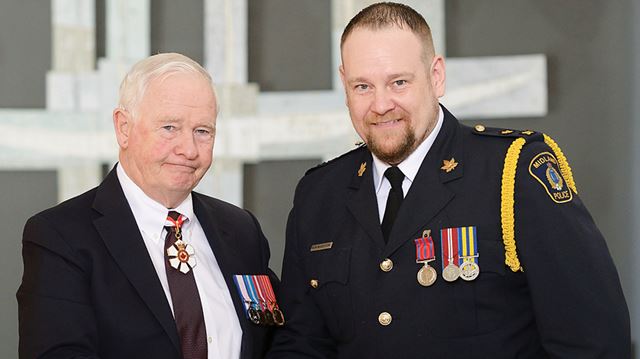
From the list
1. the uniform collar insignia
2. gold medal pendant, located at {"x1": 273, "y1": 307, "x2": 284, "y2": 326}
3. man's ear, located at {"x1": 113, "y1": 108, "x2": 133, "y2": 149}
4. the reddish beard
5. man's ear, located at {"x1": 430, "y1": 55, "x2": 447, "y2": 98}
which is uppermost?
man's ear, located at {"x1": 430, "y1": 55, "x2": 447, "y2": 98}

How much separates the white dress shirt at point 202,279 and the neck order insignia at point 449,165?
64 cm

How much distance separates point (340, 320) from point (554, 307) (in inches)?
20.4

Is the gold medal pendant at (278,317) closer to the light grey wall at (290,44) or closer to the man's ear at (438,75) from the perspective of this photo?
the man's ear at (438,75)

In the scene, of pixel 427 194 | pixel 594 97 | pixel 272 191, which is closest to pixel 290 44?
pixel 272 191

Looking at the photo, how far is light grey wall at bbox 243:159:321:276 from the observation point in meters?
3.56

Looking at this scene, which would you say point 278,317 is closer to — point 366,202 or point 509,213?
point 366,202

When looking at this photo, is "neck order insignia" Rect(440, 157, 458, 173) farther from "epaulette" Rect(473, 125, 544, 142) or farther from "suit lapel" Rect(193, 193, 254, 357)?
"suit lapel" Rect(193, 193, 254, 357)

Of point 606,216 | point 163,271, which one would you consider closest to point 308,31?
point 606,216

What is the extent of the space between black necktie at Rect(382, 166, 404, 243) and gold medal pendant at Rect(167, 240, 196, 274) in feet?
1.60

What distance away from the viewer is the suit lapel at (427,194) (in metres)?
2.18

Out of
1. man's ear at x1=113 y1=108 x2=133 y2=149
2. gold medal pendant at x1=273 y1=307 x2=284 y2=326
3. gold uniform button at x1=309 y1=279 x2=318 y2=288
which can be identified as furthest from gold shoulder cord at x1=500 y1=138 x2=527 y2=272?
man's ear at x1=113 y1=108 x2=133 y2=149

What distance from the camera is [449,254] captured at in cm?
214

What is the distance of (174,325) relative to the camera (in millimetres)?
2207

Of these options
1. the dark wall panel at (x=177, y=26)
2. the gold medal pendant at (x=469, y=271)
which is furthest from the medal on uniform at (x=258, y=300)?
the dark wall panel at (x=177, y=26)
